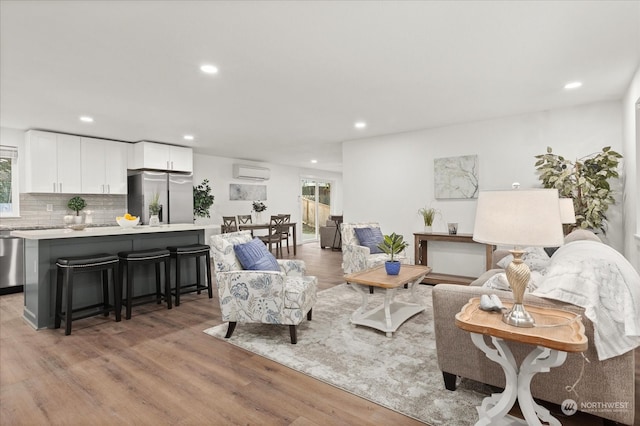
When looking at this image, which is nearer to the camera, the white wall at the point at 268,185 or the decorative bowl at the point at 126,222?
the decorative bowl at the point at 126,222

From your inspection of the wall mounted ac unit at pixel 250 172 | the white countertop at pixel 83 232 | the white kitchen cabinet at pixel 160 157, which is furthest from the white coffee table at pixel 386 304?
the wall mounted ac unit at pixel 250 172

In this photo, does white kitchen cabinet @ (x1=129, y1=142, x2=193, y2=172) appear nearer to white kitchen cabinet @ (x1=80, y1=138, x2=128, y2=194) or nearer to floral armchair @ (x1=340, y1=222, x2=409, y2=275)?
white kitchen cabinet @ (x1=80, y1=138, x2=128, y2=194)

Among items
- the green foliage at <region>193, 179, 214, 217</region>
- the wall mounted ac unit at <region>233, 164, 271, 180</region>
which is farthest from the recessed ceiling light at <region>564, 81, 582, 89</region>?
the wall mounted ac unit at <region>233, 164, 271, 180</region>

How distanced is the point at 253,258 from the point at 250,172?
585 centimetres

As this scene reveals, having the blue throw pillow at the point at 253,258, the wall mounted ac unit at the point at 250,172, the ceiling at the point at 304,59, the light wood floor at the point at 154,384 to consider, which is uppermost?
the ceiling at the point at 304,59

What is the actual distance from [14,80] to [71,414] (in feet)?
10.4

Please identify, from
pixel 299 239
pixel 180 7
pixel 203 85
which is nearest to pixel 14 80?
pixel 203 85

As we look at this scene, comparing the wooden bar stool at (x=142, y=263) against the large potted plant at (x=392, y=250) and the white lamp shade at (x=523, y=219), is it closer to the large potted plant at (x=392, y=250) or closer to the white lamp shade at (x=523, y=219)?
the large potted plant at (x=392, y=250)

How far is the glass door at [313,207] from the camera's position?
10.8 m

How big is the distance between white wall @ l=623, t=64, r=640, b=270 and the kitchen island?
5.07 meters

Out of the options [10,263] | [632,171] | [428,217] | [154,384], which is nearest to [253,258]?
[154,384]

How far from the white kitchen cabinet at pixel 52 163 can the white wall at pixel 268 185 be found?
2448mm

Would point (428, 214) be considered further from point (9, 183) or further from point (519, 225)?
point (9, 183)

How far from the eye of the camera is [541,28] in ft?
7.90
